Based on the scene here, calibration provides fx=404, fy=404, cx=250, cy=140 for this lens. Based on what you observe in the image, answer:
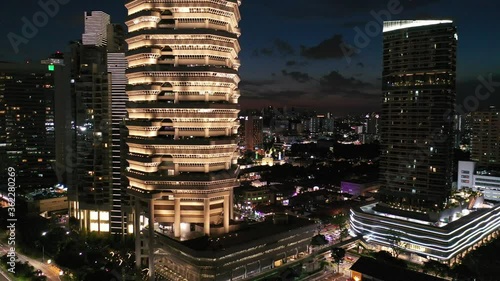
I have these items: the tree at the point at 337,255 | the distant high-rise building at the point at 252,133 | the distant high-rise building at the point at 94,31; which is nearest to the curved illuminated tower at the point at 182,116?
the tree at the point at 337,255

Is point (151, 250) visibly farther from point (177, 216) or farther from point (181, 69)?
point (181, 69)

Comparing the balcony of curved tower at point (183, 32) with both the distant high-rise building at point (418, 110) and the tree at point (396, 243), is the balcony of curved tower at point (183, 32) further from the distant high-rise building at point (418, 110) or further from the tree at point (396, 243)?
the tree at point (396, 243)

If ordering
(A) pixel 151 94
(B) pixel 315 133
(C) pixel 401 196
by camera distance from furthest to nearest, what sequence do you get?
1. (B) pixel 315 133
2. (C) pixel 401 196
3. (A) pixel 151 94

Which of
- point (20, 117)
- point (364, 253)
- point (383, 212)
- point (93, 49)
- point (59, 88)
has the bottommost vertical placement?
point (364, 253)

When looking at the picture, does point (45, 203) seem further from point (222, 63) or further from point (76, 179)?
point (222, 63)

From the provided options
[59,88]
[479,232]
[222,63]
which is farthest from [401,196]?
[59,88]
